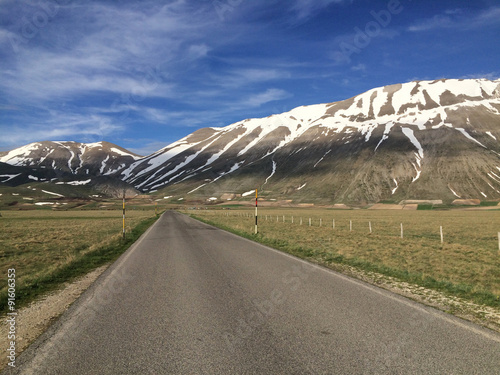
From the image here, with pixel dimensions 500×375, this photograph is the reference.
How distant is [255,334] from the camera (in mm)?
5805

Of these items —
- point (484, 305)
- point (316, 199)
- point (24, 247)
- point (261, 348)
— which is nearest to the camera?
point (261, 348)

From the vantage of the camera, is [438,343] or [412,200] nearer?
[438,343]

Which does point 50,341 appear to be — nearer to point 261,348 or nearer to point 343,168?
point 261,348

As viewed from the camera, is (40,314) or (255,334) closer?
(255,334)

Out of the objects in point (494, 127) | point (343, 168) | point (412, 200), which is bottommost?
point (412, 200)

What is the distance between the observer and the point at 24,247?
21953mm

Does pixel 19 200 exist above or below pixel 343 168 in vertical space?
below

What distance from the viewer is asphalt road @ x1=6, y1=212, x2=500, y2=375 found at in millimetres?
4719

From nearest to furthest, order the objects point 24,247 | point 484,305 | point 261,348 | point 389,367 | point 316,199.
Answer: point 389,367, point 261,348, point 484,305, point 24,247, point 316,199

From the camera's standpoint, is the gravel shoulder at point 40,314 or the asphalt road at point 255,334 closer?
the asphalt road at point 255,334

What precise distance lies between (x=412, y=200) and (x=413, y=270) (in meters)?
139

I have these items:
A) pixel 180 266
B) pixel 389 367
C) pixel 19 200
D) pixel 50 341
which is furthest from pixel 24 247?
pixel 19 200

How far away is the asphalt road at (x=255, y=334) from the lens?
186 inches

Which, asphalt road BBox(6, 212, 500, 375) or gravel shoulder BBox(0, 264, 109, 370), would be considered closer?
asphalt road BBox(6, 212, 500, 375)
